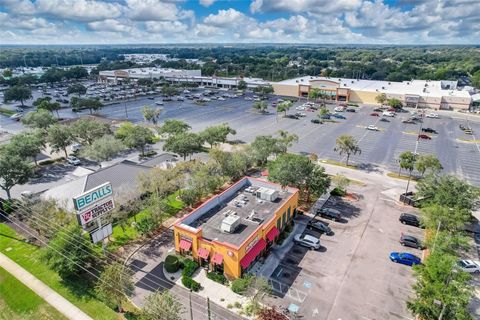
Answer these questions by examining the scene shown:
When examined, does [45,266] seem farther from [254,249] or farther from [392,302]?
[392,302]

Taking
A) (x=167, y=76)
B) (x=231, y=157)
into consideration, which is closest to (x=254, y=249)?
(x=231, y=157)

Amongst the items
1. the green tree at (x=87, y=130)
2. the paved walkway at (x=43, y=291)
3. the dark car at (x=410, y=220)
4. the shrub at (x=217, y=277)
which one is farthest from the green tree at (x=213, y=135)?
the paved walkway at (x=43, y=291)

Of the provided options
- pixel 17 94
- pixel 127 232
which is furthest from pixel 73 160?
pixel 17 94

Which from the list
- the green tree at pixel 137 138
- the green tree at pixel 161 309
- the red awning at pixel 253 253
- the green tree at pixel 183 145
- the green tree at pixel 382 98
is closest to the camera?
the green tree at pixel 161 309

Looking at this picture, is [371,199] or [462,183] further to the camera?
[371,199]

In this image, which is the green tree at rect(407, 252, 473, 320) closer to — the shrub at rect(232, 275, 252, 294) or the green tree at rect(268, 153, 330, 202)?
the shrub at rect(232, 275, 252, 294)

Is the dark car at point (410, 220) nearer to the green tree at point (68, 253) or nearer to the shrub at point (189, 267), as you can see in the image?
the shrub at point (189, 267)

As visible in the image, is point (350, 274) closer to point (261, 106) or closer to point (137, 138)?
point (137, 138)
